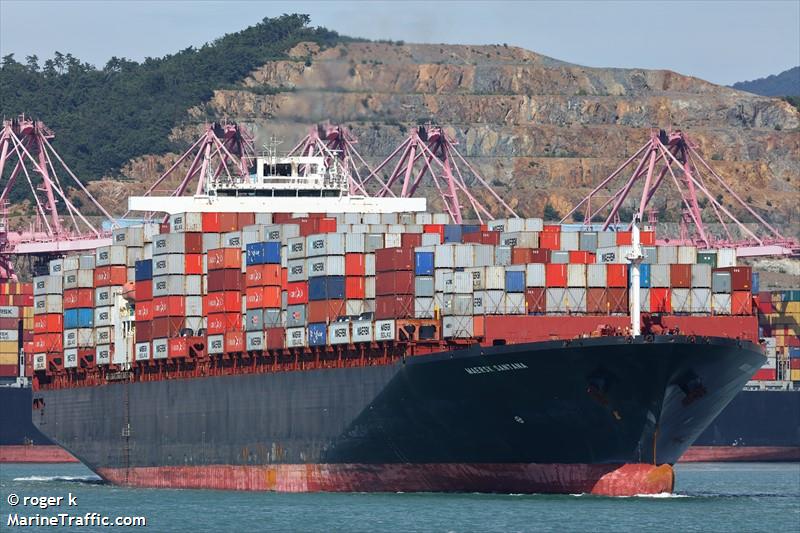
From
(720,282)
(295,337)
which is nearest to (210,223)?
(295,337)

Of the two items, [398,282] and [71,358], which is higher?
[398,282]

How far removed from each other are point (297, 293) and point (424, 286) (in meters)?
5.98

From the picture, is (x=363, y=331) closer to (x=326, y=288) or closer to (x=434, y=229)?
(x=326, y=288)

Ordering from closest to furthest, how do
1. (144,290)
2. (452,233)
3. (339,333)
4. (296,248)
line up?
(339,333)
(296,248)
(452,233)
(144,290)

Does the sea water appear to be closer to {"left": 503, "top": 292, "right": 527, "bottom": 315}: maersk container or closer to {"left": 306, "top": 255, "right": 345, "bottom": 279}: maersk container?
{"left": 503, "top": 292, "right": 527, "bottom": 315}: maersk container

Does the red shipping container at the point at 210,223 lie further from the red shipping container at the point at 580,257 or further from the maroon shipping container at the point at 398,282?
the red shipping container at the point at 580,257

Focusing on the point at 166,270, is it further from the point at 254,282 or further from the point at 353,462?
the point at 353,462

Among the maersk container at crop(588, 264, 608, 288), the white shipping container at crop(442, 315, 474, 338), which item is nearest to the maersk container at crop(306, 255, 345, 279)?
the white shipping container at crop(442, 315, 474, 338)

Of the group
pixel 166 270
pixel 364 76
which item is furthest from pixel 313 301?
pixel 364 76

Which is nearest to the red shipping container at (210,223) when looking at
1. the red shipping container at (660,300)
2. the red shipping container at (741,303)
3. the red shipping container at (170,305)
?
the red shipping container at (170,305)

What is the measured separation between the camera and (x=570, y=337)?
68.0 metres

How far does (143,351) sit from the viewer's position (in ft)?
267

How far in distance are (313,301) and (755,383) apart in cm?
5400

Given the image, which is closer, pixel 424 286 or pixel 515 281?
pixel 515 281
